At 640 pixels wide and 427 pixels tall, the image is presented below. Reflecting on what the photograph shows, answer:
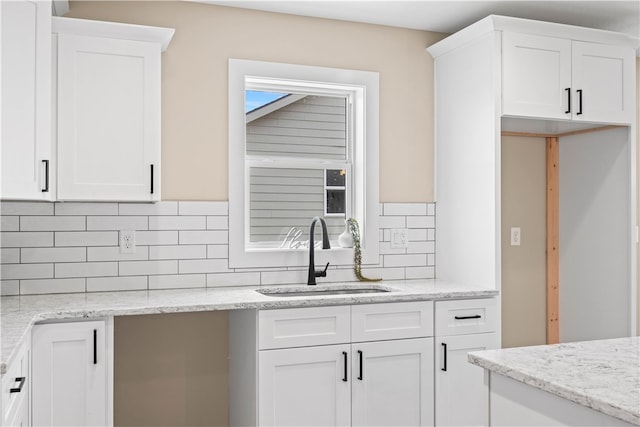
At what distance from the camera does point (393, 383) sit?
10.1 feet

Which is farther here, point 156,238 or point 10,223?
point 156,238

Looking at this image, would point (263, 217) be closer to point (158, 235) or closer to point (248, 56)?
point (158, 235)

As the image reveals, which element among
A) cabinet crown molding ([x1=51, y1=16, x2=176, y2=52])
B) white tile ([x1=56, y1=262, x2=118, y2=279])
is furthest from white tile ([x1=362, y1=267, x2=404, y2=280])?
cabinet crown molding ([x1=51, y1=16, x2=176, y2=52])

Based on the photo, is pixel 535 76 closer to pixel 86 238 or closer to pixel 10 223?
pixel 86 238

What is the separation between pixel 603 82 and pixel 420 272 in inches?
60.9

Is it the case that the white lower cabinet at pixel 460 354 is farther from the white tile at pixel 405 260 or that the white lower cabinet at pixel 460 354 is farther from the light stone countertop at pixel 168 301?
the white tile at pixel 405 260

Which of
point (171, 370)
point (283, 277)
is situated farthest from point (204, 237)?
point (171, 370)

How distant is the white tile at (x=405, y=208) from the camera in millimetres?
3773

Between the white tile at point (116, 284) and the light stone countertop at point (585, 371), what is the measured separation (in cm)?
204

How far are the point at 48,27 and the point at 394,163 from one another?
2.07m

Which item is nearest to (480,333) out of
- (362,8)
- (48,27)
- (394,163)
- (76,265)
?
(394,163)

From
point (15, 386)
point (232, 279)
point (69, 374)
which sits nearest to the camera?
point (15, 386)

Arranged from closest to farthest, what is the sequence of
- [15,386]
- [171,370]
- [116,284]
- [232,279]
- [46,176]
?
[15,386]
[46,176]
[116,284]
[171,370]
[232,279]

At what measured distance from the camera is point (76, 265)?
3125 mm
